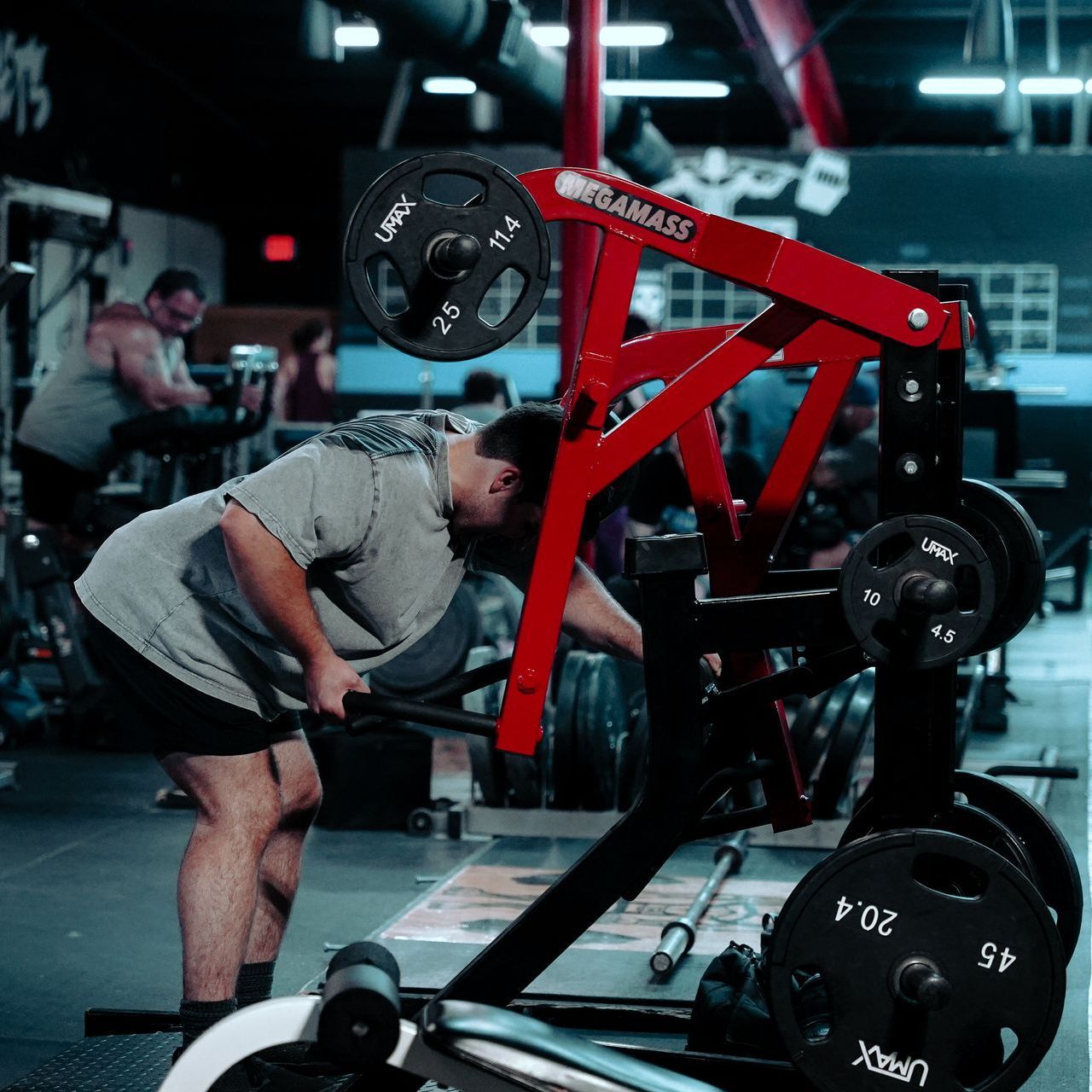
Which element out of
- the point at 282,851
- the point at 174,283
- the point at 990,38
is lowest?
the point at 282,851

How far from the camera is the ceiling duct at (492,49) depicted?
5633mm

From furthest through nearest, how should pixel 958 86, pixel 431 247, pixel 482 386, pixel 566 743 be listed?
1. pixel 958 86
2. pixel 482 386
3. pixel 566 743
4. pixel 431 247

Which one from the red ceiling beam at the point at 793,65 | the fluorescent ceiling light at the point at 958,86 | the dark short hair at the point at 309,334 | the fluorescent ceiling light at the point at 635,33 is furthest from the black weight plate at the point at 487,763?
the fluorescent ceiling light at the point at 958,86

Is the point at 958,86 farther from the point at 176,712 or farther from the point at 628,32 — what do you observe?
the point at 176,712

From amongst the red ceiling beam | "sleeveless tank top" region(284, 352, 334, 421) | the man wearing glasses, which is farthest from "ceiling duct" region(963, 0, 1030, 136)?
the man wearing glasses

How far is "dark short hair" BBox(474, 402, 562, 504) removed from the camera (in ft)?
7.11

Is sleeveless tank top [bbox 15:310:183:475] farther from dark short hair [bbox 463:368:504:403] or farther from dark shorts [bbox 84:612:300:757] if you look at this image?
dark shorts [bbox 84:612:300:757]

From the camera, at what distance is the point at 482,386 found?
6.06 metres

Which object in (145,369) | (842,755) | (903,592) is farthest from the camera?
(145,369)

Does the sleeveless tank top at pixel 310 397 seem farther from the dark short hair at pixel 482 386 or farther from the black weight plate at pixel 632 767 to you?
the black weight plate at pixel 632 767

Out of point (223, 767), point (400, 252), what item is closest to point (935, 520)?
point (400, 252)

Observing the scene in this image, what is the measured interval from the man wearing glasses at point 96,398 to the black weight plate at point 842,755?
265 cm

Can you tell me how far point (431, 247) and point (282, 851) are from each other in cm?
106

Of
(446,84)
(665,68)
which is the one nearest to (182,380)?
(446,84)
